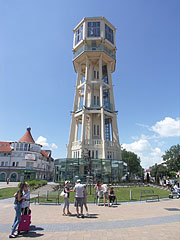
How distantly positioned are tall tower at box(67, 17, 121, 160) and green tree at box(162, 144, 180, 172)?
111ft

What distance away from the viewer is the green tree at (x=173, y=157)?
2404 inches

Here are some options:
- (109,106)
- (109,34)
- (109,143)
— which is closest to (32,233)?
(109,143)

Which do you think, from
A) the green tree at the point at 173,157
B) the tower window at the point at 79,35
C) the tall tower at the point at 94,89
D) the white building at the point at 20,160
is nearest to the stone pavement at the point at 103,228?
the tall tower at the point at 94,89

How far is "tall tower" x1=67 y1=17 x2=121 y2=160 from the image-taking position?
37500 mm

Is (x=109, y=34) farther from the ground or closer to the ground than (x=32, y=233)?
farther from the ground

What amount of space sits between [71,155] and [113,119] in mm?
12732

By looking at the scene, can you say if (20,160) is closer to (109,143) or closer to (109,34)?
(109,143)

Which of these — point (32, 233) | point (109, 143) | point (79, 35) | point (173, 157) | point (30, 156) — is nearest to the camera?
point (32, 233)

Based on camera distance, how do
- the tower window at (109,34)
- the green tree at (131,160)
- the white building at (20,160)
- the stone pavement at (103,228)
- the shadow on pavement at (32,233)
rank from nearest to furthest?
the stone pavement at (103,228), the shadow on pavement at (32,233), the tower window at (109,34), the white building at (20,160), the green tree at (131,160)

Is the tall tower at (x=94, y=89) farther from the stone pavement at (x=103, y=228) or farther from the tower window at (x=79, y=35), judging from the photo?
the stone pavement at (x=103, y=228)

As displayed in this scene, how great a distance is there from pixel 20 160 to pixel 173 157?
52.1m

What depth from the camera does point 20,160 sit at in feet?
166

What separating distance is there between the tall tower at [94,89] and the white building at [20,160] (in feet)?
64.4

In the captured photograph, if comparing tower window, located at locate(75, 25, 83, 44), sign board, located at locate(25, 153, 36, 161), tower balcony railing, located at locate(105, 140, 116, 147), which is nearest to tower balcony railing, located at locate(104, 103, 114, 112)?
tower balcony railing, located at locate(105, 140, 116, 147)
